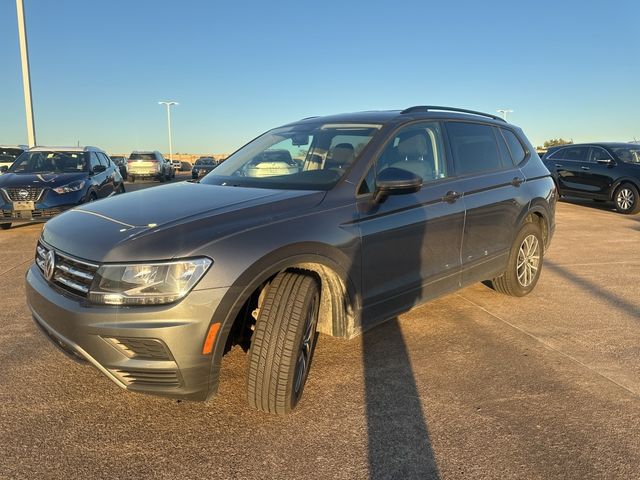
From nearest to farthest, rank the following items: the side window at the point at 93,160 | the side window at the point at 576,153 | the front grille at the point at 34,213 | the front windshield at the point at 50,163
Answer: the front grille at the point at 34,213
the front windshield at the point at 50,163
the side window at the point at 93,160
the side window at the point at 576,153

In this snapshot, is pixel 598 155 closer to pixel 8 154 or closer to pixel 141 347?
pixel 141 347

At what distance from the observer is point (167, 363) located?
2.33m

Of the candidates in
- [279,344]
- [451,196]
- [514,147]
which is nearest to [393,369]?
[279,344]

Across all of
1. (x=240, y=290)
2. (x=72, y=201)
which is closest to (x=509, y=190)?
(x=240, y=290)

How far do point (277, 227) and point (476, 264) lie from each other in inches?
85.6

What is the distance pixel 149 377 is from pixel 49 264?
3.01 ft

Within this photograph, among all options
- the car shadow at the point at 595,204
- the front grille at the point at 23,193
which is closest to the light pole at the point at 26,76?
the front grille at the point at 23,193

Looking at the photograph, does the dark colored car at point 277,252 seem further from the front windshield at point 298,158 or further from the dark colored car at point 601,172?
the dark colored car at point 601,172

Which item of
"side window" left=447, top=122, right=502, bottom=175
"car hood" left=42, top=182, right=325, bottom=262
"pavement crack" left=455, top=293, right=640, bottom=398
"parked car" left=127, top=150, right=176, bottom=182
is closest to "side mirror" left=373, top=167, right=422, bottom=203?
"car hood" left=42, top=182, right=325, bottom=262

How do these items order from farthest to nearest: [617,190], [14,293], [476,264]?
[617,190] → [14,293] → [476,264]

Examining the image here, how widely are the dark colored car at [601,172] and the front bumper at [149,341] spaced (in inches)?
488

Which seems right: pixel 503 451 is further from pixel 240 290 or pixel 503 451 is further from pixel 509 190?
pixel 509 190

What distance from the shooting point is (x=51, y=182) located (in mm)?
8273

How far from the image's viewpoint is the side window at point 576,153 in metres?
13.0
